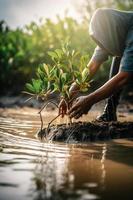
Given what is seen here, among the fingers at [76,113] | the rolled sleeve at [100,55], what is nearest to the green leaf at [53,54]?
the rolled sleeve at [100,55]

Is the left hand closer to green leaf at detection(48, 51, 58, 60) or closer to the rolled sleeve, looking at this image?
green leaf at detection(48, 51, 58, 60)

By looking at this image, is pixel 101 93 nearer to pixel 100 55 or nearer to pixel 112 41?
pixel 112 41

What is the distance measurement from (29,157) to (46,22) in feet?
27.4

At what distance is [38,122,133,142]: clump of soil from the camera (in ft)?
11.8

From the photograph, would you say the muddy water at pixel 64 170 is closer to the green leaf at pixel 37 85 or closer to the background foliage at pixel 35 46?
the green leaf at pixel 37 85

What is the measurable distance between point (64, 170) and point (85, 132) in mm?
1337

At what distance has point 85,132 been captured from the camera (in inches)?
144

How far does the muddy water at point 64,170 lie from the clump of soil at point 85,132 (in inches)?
7.3

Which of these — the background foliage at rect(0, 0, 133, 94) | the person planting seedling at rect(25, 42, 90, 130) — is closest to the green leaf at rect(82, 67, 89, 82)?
the person planting seedling at rect(25, 42, 90, 130)

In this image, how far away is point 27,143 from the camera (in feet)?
10.5

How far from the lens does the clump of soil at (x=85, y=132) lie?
141 inches

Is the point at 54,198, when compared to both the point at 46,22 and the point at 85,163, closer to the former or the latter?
the point at 85,163

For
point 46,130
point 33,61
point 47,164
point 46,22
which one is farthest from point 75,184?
point 46,22

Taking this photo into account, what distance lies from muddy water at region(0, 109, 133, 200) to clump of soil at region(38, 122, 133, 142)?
0.19 meters
